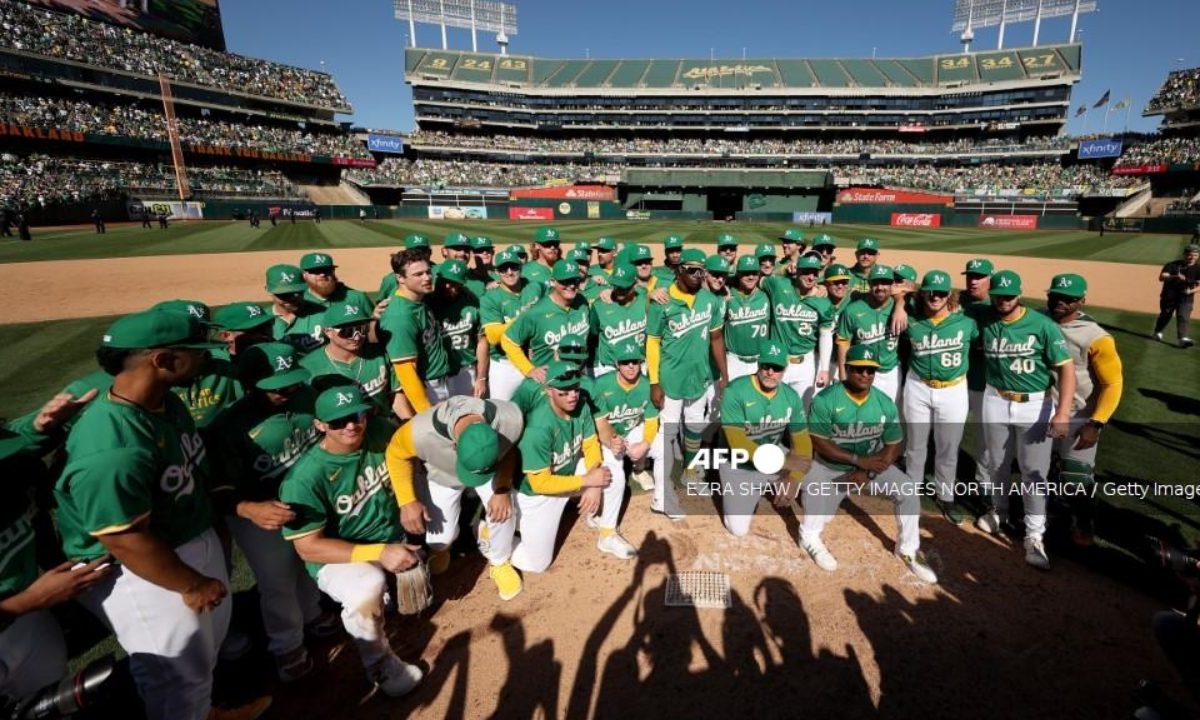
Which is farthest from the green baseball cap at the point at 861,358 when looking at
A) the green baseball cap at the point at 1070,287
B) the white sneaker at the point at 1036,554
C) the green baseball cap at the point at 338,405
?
the green baseball cap at the point at 338,405

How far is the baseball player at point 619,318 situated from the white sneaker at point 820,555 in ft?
9.41

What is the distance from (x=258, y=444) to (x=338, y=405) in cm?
78

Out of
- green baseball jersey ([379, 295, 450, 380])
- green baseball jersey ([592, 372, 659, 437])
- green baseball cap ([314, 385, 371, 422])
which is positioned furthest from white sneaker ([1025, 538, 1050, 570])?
green baseball jersey ([379, 295, 450, 380])

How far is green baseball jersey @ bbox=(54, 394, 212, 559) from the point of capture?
100 inches

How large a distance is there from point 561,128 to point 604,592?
260ft

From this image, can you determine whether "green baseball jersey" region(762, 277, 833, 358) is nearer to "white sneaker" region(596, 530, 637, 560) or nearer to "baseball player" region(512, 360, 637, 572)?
→ "baseball player" region(512, 360, 637, 572)

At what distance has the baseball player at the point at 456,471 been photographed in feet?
12.6

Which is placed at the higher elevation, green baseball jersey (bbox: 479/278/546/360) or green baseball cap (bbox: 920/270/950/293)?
green baseball cap (bbox: 920/270/950/293)

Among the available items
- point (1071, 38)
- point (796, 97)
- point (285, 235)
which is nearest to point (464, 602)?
point (285, 235)

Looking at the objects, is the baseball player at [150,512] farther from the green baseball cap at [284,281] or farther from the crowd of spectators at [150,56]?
the crowd of spectators at [150,56]

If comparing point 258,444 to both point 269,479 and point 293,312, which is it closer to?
point 269,479

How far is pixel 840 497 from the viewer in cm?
534

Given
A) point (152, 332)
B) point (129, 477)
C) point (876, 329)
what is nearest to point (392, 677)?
point (129, 477)

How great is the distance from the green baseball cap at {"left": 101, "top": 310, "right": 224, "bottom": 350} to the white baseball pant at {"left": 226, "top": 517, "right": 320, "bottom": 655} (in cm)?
156
